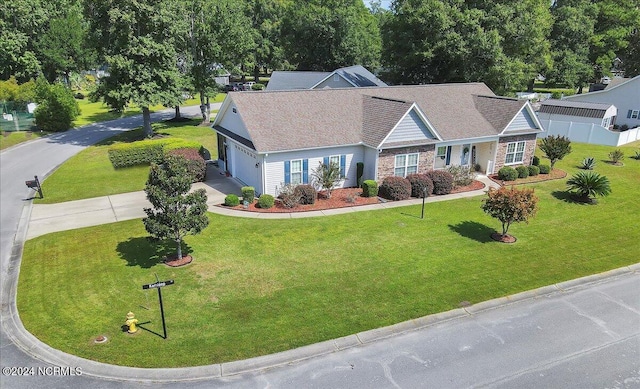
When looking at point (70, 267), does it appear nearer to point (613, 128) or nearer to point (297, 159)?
point (297, 159)

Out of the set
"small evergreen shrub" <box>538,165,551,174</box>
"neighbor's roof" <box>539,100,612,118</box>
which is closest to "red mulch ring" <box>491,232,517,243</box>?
"small evergreen shrub" <box>538,165,551,174</box>

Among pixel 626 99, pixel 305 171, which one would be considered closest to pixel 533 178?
pixel 305 171

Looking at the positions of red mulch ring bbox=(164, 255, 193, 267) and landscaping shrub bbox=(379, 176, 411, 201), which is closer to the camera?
red mulch ring bbox=(164, 255, 193, 267)

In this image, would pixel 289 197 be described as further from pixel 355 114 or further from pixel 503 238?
pixel 503 238

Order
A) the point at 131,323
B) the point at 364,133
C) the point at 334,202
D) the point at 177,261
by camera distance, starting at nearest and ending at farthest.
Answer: the point at 131,323 → the point at 177,261 → the point at 334,202 → the point at 364,133

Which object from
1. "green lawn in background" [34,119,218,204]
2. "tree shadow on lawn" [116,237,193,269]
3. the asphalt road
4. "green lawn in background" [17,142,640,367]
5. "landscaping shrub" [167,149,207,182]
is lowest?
the asphalt road

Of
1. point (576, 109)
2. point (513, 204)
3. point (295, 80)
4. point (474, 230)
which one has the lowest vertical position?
point (474, 230)

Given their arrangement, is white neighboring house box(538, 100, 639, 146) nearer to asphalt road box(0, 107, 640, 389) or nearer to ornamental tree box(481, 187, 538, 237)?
ornamental tree box(481, 187, 538, 237)
